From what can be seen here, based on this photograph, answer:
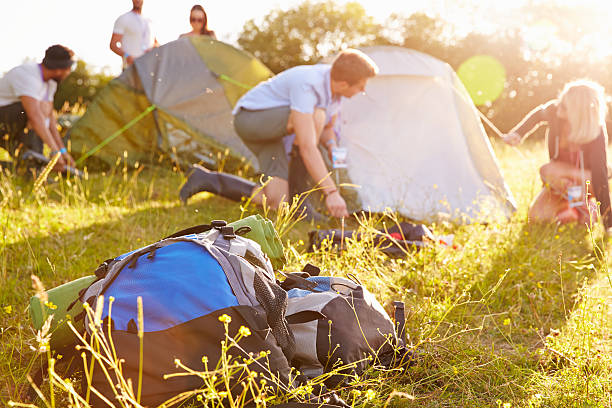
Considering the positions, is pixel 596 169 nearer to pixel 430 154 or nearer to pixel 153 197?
pixel 430 154

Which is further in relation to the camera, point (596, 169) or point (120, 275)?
point (596, 169)

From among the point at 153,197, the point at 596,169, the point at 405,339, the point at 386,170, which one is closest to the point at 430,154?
the point at 386,170

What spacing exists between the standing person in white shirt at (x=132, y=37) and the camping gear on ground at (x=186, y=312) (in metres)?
4.02

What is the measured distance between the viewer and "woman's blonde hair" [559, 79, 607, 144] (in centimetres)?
358

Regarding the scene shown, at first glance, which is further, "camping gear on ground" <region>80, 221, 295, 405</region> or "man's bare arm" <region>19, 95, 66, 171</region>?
"man's bare arm" <region>19, 95, 66, 171</region>

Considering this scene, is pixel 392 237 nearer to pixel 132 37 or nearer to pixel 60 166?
pixel 60 166

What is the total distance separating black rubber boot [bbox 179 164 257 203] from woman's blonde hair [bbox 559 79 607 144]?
231cm

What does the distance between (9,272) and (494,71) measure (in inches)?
412

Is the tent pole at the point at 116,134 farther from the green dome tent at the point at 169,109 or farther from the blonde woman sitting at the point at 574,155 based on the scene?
the blonde woman sitting at the point at 574,155

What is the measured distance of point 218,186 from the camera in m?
3.84

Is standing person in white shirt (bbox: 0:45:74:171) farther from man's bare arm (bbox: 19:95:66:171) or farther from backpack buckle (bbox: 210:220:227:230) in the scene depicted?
backpack buckle (bbox: 210:220:227:230)

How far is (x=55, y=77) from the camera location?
438cm

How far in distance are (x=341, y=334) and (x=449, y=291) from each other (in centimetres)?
86

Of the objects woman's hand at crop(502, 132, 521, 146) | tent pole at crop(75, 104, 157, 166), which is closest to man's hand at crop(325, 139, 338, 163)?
woman's hand at crop(502, 132, 521, 146)
